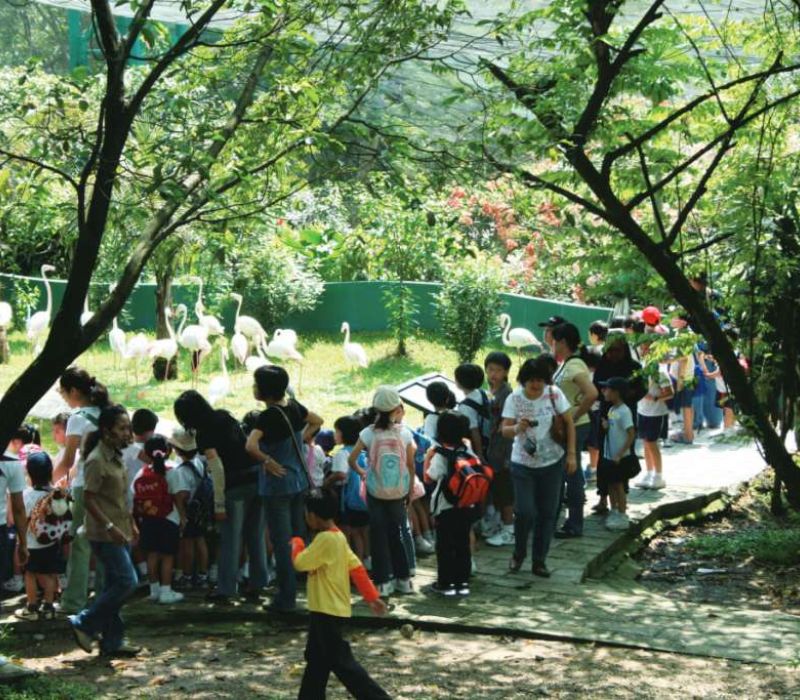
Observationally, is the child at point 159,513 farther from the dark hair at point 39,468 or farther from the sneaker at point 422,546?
the sneaker at point 422,546

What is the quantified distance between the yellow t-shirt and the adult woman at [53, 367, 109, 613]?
214 centimetres

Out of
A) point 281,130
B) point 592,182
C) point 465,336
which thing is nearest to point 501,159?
point 592,182

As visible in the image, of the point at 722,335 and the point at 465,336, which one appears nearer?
the point at 722,335

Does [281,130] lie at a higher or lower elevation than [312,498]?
higher

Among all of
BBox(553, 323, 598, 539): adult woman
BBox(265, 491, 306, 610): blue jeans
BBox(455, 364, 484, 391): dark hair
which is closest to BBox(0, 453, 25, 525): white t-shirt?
BBox(265, 491, 306, 610): blue jeans

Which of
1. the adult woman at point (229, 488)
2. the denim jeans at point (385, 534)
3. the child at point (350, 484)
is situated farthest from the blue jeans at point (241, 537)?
the denim jeans at point (385, 534)

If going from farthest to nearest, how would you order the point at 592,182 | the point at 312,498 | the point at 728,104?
1. the point at 728,104
2. the point at 592,182
3. the point at 312,498

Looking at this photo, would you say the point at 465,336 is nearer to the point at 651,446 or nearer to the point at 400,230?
the point at 400,230

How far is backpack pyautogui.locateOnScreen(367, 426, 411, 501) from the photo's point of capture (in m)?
8.73

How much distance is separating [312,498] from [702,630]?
2.92 metres

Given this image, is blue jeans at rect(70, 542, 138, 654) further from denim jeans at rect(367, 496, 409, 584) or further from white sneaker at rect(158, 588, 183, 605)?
denim jeans at rect(367, 496, 409, 584)

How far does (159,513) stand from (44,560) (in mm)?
784

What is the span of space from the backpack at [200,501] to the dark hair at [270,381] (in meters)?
0.79

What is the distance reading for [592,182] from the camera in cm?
977
